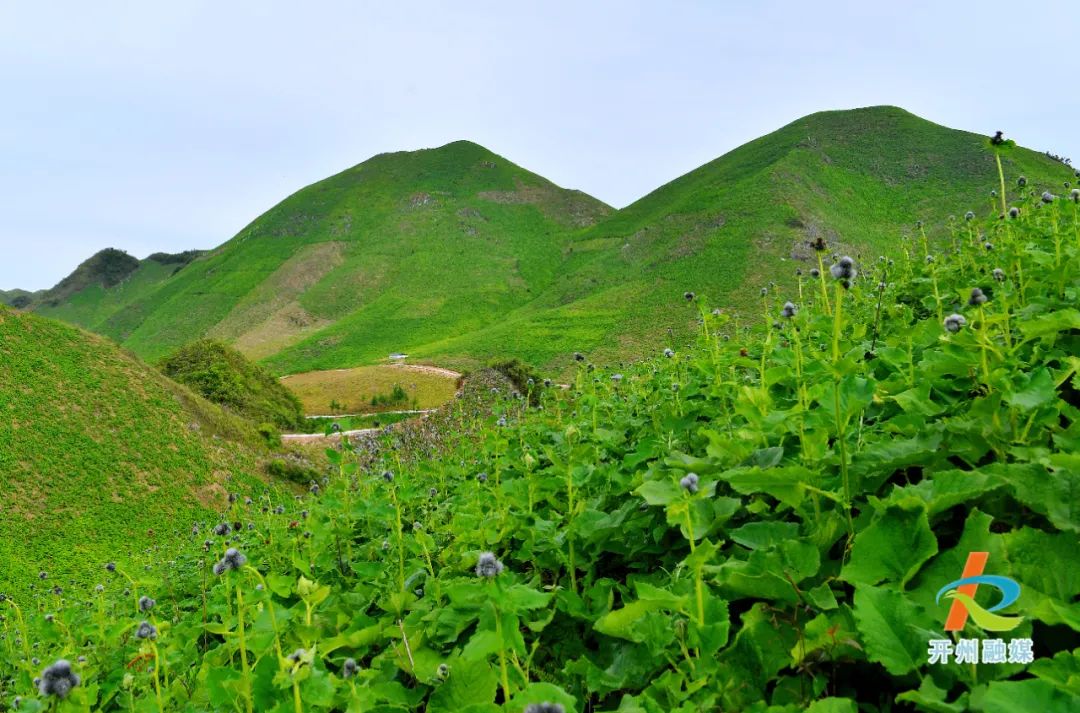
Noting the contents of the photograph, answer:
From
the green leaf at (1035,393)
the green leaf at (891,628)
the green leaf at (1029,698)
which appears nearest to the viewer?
the green leaf at (1029,698)

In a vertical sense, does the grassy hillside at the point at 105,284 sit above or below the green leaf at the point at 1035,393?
above

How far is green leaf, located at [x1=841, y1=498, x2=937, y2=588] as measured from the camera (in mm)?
1648

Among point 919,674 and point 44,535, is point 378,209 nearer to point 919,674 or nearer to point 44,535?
point 44,535

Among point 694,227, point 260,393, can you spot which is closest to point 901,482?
point 260,393

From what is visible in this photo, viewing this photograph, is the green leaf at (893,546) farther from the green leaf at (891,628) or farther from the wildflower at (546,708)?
the wildflower at (546,708)

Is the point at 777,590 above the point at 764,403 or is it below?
below

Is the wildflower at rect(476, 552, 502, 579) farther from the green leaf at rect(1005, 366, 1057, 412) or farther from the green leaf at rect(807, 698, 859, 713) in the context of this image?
the green leaf at rect(1005, 366, 1057, 412)

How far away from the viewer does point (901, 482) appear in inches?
95.5

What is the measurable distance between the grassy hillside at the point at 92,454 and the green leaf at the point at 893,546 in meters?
15.7

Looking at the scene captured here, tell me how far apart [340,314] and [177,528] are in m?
53.4

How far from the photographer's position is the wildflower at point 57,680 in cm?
201

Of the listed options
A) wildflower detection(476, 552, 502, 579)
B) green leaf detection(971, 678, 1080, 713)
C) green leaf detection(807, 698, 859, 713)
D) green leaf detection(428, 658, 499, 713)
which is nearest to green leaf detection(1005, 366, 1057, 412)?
green leaf detection(971, 678, 1080, 713)

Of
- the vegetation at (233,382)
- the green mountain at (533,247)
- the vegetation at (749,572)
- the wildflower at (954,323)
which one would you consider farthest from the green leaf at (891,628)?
the green mountain at (533,247)

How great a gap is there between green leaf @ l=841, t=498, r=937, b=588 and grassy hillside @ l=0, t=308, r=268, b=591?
15697mm
